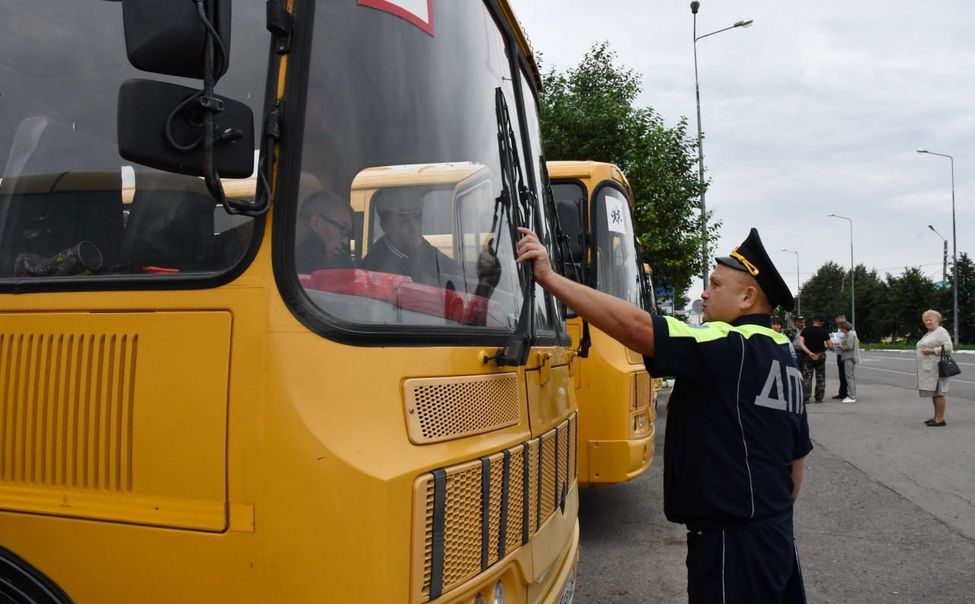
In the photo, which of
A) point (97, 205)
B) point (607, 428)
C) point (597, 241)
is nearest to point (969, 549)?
point (607, 428)

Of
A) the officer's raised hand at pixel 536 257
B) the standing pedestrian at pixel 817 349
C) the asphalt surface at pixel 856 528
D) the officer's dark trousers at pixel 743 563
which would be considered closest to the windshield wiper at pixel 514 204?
the officer's raised hand at pixel 536 257

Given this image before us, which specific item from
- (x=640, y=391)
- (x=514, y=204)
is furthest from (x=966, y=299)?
(x=514, y=204)

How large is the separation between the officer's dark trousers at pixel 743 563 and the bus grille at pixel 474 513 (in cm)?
58

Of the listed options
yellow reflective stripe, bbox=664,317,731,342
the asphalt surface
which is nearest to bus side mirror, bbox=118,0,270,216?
yellow reflective stripe, bbox=664,317,731,342

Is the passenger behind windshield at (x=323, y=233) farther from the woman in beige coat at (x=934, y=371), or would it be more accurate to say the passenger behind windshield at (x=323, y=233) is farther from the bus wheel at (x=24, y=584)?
the woman in beige coat at (x=934, y=371)

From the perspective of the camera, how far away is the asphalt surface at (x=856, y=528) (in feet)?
16.1

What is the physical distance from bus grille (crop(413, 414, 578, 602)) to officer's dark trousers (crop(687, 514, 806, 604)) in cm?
58

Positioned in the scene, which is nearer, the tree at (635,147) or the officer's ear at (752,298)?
the officer's ear at (752,298)

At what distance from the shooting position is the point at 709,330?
2.61 metres

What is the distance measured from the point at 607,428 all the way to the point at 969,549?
277 cm

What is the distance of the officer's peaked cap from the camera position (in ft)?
9.33

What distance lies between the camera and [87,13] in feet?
7.75

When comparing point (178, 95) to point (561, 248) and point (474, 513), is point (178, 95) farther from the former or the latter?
point (561, 248)

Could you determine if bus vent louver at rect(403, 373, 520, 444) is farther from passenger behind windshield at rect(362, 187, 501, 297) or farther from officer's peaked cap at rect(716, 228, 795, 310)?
officer's peaked cap at rect(716, 228, 795, 310)
